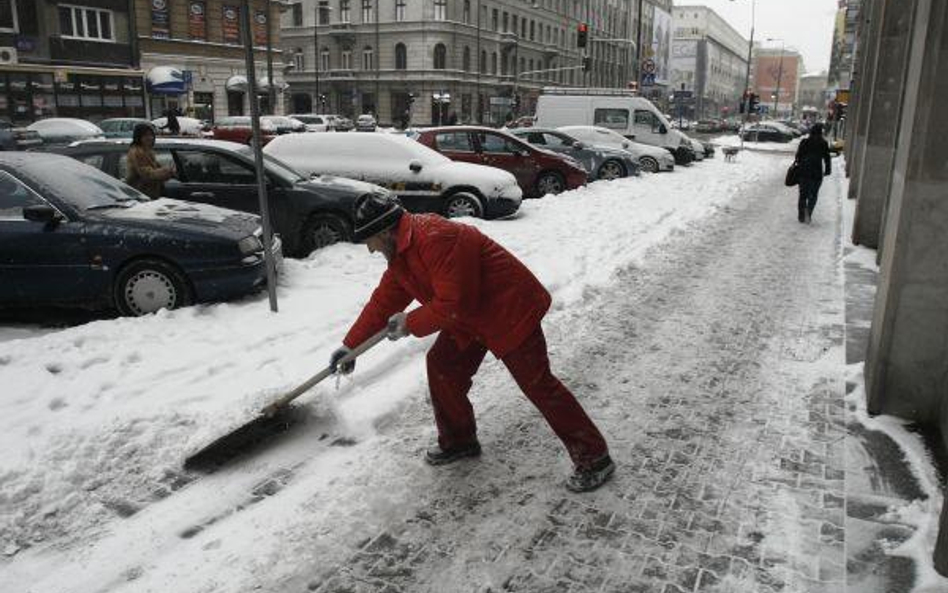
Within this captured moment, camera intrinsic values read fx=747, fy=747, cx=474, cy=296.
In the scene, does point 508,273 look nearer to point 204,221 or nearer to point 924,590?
point 924,590

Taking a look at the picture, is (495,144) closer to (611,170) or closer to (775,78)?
(611,170)

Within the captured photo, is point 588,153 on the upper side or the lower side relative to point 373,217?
lower

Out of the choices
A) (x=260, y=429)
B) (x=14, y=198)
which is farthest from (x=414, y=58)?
(x=260, y=429)

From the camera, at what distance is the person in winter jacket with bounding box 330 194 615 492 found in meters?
3.47

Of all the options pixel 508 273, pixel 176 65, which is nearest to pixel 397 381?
pixel 508 273

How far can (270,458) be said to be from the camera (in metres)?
4.29

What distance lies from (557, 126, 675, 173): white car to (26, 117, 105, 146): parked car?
1429cm

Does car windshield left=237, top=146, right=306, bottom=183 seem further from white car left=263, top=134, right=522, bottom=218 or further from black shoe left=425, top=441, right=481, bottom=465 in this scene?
black shoe left=425, top=441, right=481, bottom=465

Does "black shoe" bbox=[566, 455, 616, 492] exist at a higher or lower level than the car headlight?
lower

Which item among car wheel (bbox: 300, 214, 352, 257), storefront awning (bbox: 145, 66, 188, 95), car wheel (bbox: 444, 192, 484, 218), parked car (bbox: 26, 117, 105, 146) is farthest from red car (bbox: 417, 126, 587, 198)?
storefront awning (bbox: 145, 66, 188, 95)

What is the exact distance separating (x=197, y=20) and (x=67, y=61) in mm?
10251

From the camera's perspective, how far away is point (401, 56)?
6244 cm

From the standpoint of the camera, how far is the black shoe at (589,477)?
3.88m

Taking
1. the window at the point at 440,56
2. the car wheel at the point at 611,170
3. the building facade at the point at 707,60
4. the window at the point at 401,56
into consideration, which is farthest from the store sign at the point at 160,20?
the building facade at the point at 707,60
